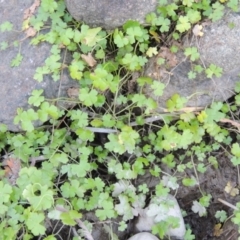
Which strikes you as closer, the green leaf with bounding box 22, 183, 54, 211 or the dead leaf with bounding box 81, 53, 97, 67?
the green leaf with bounding box 22, 183, 54, 211

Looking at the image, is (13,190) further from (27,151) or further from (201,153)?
(201,153)

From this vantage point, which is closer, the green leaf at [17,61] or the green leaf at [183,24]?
the green leaf at [183,24]

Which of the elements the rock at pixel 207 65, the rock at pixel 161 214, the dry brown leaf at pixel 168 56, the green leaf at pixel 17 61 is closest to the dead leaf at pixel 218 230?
the rock at pixel 161 214

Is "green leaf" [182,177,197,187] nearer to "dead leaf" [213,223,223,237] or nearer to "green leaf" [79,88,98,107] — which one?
"dead leaf" [213,223,223,237]

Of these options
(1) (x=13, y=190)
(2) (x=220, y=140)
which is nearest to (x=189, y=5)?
(2) (x=220, y=140)

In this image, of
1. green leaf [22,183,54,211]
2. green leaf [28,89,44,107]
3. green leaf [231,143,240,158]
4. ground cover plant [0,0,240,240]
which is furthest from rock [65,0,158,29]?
green leaf [22,183,54,211]

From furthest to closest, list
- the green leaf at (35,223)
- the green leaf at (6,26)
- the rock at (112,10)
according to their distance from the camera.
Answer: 1. the green leaf at (6,26)
2. the rock at (112,10)
3. the green leaf at (35,223)

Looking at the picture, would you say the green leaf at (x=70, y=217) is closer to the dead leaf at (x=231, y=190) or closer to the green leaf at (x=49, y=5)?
the dead leaf at (x=231, y=190)
